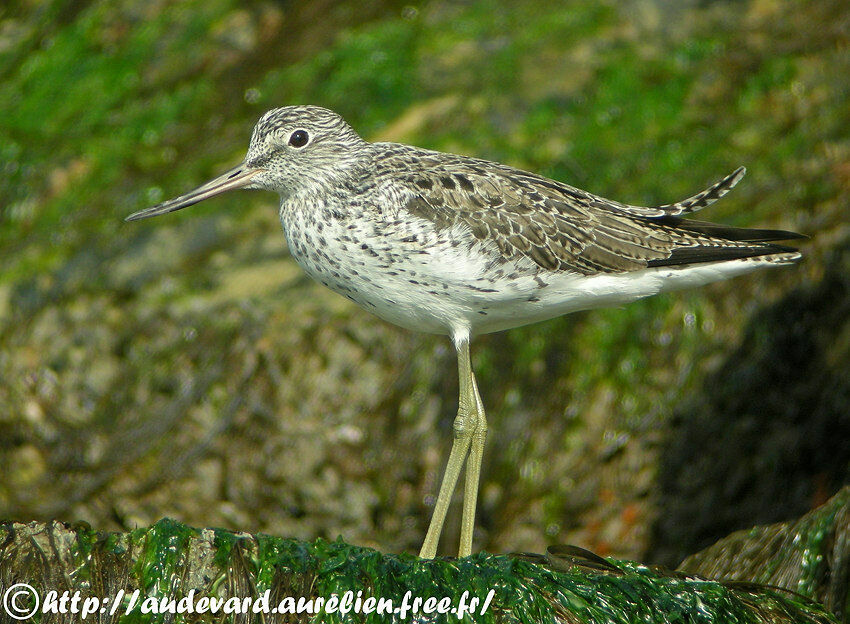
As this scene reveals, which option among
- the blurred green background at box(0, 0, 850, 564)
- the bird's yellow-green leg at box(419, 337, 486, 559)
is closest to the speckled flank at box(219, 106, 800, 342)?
the bird's yellow-green leg at box(419, 337, 486, 559)

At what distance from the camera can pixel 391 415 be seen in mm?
8938

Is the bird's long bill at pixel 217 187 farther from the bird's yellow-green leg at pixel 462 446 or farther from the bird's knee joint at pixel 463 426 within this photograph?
the bird's knee joint at pixel 463 426

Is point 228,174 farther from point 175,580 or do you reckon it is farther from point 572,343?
point 572,343

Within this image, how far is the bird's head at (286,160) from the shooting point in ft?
21.1

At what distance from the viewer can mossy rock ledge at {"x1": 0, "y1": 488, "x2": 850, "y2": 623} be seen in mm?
4848

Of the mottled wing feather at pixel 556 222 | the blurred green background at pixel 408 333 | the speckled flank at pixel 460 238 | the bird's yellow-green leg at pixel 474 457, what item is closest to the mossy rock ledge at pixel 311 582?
the bird's yellow-green leg at pixel 474 457

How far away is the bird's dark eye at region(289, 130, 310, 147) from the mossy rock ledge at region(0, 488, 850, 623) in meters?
2.52

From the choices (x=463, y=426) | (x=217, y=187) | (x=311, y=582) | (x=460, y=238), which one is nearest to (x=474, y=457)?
(x=463, y=426)

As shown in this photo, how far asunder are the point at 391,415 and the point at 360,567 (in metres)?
3.91

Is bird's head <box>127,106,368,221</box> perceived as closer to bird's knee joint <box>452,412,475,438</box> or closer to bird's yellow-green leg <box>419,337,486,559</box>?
bird's yellow-green leg <box>419,337,486,559</box>

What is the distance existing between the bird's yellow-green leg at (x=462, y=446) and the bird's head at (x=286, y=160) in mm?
1343

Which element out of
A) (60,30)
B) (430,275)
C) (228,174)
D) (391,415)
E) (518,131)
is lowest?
(391,415)

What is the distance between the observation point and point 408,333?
30.3ft

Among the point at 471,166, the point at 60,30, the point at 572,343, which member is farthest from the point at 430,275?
the point at 60,30
